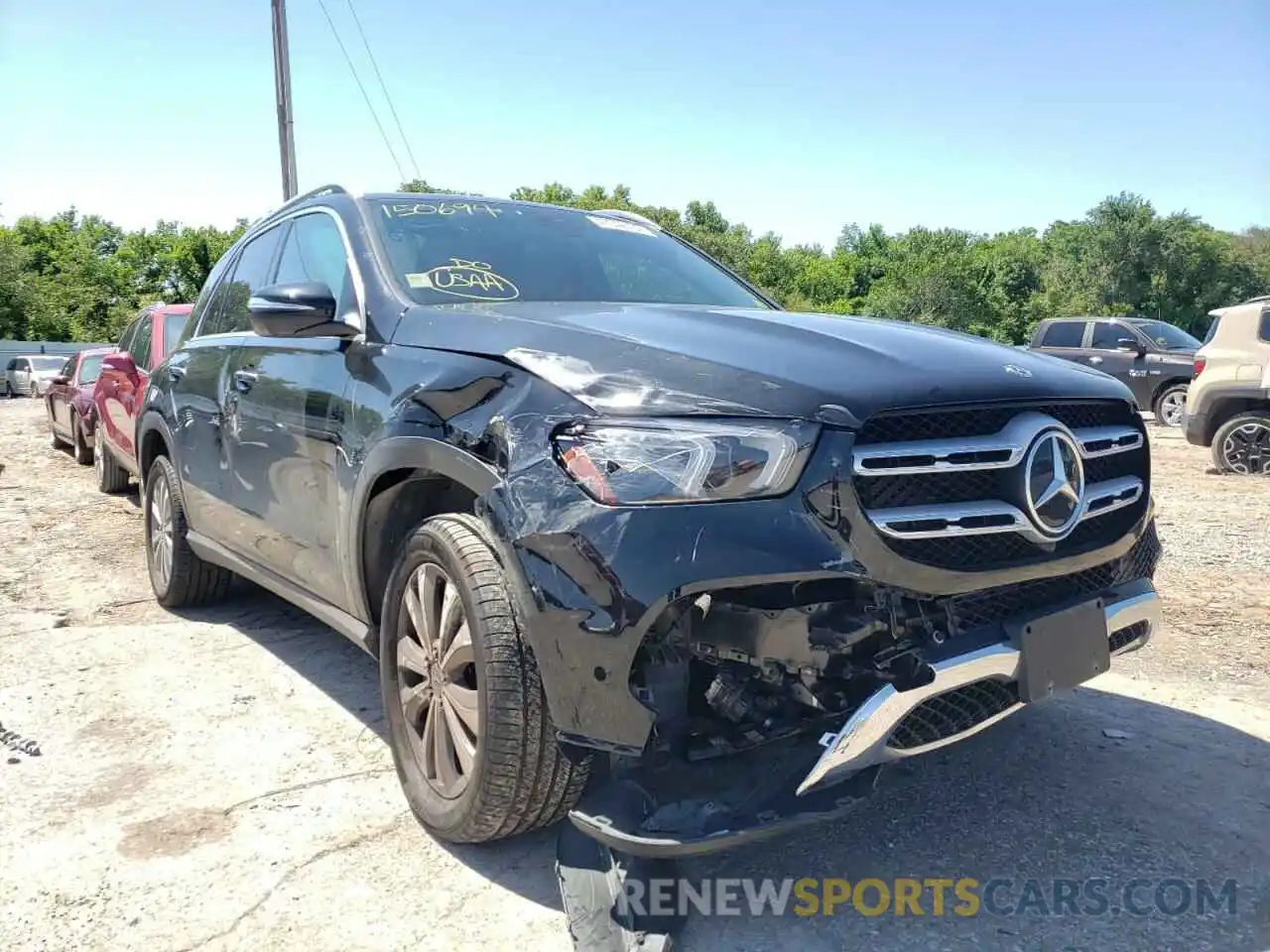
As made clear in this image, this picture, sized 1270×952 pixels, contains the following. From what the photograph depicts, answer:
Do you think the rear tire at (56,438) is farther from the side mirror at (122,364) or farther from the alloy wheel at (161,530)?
the alloy wheel at (161,530)

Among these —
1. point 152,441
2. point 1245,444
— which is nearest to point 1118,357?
point 1245,444

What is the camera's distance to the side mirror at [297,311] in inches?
117

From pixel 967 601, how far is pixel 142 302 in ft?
171

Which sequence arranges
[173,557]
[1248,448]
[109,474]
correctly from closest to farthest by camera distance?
[173,557], [109,474], [1248,448]

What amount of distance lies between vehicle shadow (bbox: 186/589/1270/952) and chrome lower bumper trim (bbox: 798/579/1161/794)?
0.88 feet

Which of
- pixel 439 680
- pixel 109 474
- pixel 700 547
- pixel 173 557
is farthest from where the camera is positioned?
pixel 109 474

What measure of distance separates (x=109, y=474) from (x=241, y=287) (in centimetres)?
532

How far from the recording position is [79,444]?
1118 centimetres

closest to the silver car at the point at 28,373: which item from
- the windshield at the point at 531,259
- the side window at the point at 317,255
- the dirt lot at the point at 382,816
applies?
the side window at the point at 317,255

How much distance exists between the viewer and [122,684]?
13.0 feet

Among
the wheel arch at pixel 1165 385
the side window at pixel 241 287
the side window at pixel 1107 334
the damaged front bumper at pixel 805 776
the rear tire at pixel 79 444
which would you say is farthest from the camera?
the side window at pixel 1107 334

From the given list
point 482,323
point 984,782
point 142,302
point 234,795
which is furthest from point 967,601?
point 142,302

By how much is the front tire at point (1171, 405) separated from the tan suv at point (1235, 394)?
5.01 m

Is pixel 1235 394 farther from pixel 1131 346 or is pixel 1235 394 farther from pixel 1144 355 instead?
pixel 1131 346
